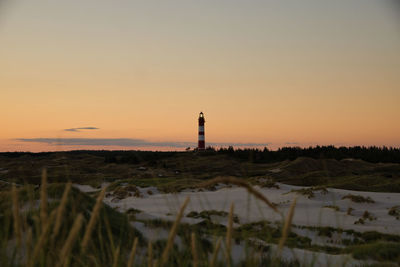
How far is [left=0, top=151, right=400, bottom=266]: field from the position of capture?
151 cm

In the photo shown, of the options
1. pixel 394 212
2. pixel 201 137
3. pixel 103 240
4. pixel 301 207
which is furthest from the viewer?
pixel 201 137

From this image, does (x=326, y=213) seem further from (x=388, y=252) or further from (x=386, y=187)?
(x=386, y=187)

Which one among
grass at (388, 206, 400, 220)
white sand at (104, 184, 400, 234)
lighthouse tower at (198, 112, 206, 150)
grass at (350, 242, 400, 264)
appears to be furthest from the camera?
lighthouse tower at (198, 112, 206, 150)

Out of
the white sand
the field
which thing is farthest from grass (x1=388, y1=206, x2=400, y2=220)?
the white sand

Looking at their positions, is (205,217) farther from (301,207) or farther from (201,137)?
(201,137)

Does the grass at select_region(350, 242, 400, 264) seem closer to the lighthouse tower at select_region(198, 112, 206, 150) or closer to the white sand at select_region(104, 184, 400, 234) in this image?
the white sand at select_region(104, 184, 400, 234)

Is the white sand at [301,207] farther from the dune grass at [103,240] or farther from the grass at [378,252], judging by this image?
the dune grass at [103,240]

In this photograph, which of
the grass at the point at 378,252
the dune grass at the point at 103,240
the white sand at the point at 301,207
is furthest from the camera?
the white sand at the point at 301,207

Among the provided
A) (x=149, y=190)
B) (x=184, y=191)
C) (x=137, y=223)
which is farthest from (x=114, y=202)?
(x=137, y=223)

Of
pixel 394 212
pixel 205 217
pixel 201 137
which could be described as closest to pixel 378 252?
pixel 205 217

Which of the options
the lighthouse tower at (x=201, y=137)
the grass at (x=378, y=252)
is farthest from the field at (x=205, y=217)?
the lighthouse tower at (x=201, y=137)

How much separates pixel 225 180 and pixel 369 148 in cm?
4390

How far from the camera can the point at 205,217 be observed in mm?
11406

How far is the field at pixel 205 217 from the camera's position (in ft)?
4.94
